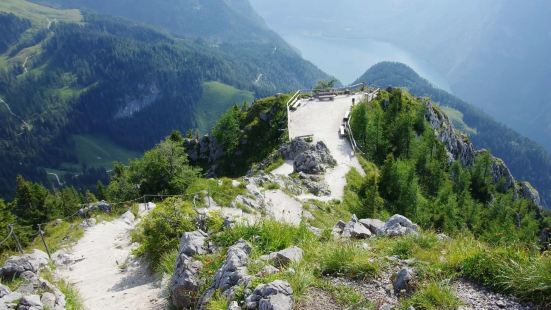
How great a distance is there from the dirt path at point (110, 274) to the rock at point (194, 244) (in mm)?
1957

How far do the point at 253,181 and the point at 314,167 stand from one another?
940 centimetres

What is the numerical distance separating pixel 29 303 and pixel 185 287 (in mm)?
4814

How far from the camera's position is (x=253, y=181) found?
3653cm

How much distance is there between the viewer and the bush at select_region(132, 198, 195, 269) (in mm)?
17938

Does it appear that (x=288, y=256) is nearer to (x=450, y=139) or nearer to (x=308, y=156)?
(x=308, y=156)

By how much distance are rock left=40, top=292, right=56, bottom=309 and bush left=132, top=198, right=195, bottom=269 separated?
4597mm

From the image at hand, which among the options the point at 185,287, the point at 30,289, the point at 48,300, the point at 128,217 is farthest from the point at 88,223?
the point at 185,287

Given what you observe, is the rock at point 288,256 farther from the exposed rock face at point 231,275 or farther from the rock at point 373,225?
the rock at point 373,225

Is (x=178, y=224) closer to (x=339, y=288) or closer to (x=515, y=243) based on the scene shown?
(x=339, y=288)

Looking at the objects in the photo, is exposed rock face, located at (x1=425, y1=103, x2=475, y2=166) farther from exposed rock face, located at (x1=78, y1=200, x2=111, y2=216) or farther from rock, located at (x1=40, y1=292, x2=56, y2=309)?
rock, located at (x1=40, y1=292, x2=56, y2=309)

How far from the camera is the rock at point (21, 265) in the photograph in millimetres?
16125

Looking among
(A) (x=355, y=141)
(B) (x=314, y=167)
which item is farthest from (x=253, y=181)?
(A) (x=355, y=141)

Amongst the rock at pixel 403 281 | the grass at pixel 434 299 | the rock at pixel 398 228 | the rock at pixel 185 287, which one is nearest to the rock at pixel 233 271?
the rock at pixel 185 287

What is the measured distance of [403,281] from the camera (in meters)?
11.2
